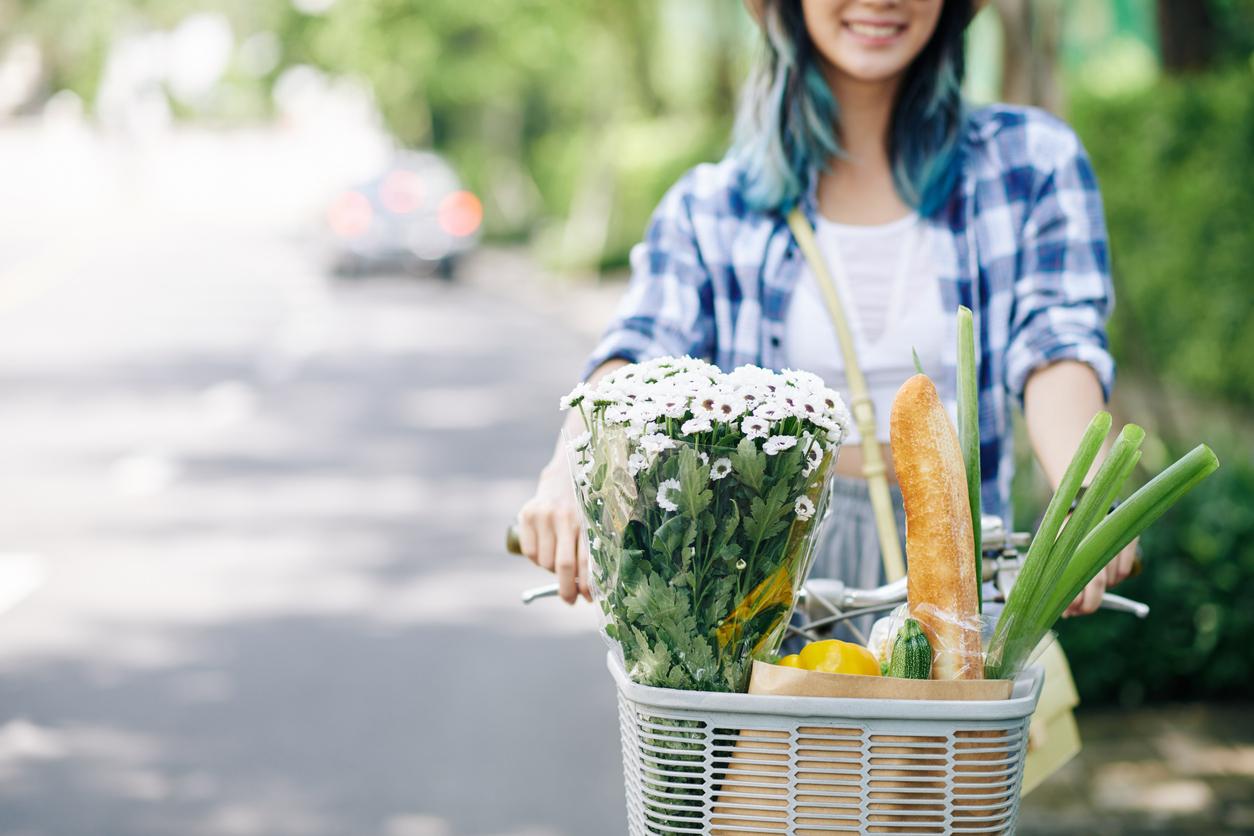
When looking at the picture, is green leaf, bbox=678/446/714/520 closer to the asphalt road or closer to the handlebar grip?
the handlebar grip

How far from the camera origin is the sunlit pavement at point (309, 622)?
4.95 metres

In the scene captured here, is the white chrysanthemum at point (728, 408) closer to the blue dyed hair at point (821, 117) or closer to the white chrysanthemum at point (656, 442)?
the white chrysanthemum at point (656, 442)

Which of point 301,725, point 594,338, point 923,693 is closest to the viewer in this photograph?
point 923,693

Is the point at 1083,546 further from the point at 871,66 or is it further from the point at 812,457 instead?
the point at 871,66

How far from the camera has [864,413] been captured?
2320 millimetres

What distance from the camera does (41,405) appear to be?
41.6ft

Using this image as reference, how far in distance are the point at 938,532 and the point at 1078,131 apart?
11756mm

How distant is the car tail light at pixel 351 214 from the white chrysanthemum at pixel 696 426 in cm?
2173

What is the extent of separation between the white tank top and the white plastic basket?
2.48 ft

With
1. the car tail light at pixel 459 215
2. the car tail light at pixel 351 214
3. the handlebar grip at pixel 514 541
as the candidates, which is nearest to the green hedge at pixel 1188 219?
the handlebar grip at pixel 514 541

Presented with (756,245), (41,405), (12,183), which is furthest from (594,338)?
(12,183)

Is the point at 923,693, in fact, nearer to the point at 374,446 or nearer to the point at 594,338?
the point at 374,446

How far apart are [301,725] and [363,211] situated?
17849mm

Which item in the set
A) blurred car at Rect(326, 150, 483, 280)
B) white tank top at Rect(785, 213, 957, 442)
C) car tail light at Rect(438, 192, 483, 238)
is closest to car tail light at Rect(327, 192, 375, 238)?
blurred car at Rect(326, 150, 483, 280)
